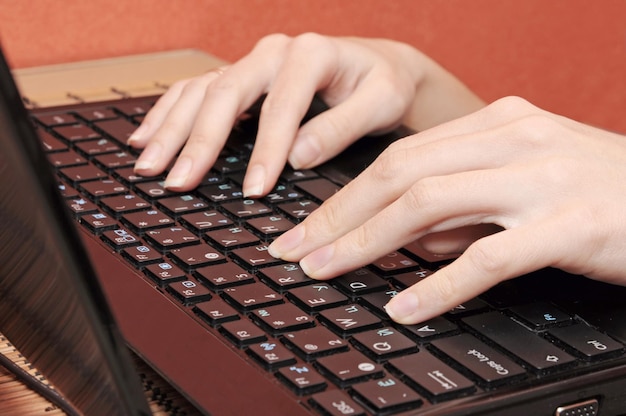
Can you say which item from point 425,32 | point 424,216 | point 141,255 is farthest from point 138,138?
point 425,32

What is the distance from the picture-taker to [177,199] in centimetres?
73

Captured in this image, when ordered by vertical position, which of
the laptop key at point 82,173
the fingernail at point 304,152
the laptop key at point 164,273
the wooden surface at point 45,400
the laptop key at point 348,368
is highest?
the fingernail at point 304,152

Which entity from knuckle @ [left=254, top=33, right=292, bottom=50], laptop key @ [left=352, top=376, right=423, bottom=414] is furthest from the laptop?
knuckle @ [left=254, top=33, right=292, bottom=50]

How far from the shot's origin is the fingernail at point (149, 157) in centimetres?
77

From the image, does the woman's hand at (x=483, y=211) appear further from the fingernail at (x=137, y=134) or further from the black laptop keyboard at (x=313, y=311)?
the fingernail at (x=137, y=134)

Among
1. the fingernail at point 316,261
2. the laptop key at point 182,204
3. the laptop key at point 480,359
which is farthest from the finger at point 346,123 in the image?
the laptop key at point 480,359

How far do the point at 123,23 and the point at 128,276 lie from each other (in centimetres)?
63

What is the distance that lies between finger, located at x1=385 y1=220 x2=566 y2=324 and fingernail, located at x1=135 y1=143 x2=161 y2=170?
0.30 meters

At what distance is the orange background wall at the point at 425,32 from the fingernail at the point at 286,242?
58 cm

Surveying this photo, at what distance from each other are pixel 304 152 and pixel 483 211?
253 mm

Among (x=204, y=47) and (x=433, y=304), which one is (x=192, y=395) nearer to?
(x=433, y=304)

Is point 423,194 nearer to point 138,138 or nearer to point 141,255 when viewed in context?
point 141,255

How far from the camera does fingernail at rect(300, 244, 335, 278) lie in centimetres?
59

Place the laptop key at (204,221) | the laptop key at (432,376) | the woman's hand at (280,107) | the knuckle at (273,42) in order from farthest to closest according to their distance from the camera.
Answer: the knuckle at (273,42), the woman's hand at (280,107), the laptop key at (204,221), the laptop key at (432,376)
